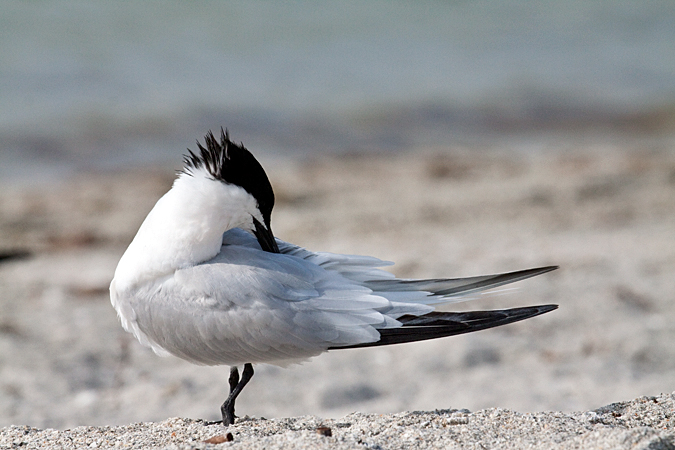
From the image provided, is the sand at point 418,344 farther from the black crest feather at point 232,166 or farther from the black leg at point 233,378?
the black crest feather at point 232,166

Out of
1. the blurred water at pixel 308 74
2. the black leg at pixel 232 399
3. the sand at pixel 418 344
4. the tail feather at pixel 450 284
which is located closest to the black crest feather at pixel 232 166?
the tail feather at pixel 450 284

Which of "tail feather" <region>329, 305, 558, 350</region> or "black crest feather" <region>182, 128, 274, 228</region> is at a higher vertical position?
"black crest feather" <region>182, 128, 274, 228</region>

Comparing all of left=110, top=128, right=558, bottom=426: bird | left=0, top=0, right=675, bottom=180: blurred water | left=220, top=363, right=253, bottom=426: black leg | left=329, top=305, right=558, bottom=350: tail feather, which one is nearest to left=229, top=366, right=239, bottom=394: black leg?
left=220, top=363, right=253, bottom=426: black leg

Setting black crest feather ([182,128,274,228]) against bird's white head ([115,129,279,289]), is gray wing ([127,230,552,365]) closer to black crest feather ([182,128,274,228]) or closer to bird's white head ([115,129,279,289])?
bird's white head ([115,129,279,289])

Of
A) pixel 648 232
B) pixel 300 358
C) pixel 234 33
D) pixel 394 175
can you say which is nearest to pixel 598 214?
pixel 648 232

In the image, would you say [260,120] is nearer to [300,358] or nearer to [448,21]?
[448,21]

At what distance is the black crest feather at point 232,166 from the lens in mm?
2654

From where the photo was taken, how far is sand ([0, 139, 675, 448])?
261 centimetres

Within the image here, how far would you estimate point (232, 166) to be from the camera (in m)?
2.65

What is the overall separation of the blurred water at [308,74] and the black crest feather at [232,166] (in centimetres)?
615

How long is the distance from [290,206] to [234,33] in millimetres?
6326

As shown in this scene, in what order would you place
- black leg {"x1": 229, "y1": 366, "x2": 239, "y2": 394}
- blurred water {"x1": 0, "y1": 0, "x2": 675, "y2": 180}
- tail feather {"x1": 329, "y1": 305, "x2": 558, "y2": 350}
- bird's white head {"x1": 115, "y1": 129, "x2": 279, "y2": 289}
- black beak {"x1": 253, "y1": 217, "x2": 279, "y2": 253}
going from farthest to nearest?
blurred water {"x1": 0, "y1": 0, "x2": 675, "y2": 180} < black leg {"x1": 229, "y1": 366, "x2": 239, "y2": 394} < black beak {"x1": 253, "y1": 217, "x2": 279, "y2": 253} < bird's white head {"x1": 115, "y1": 129, "x2": 279, "y2": 289} < tail feather {"x1": 329, "y1": 305, "x2": 558, "y2": 350}

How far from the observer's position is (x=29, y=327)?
4.49 metres

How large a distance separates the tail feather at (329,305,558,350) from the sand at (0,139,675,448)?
233 millimetres
